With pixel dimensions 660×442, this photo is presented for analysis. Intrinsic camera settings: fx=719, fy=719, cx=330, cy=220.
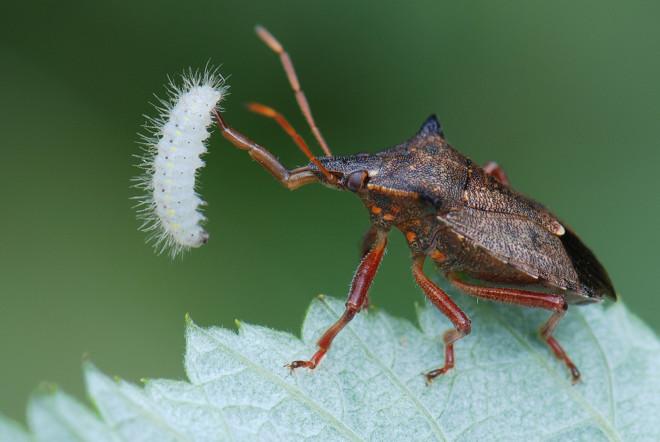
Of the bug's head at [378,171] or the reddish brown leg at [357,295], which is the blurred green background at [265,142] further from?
the bug's head at [378,171]

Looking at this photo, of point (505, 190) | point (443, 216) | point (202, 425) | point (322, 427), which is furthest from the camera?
point (505, 190)

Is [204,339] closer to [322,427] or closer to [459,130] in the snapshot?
A: [322,427]

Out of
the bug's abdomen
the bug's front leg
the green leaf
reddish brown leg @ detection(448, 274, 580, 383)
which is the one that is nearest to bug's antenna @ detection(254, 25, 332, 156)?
the bug's front leg

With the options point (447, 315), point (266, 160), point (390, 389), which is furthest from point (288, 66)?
point (390, 389)

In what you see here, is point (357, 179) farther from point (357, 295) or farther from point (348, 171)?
point (357, 295)

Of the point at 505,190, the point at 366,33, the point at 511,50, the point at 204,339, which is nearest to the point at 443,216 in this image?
the point at 505,190
